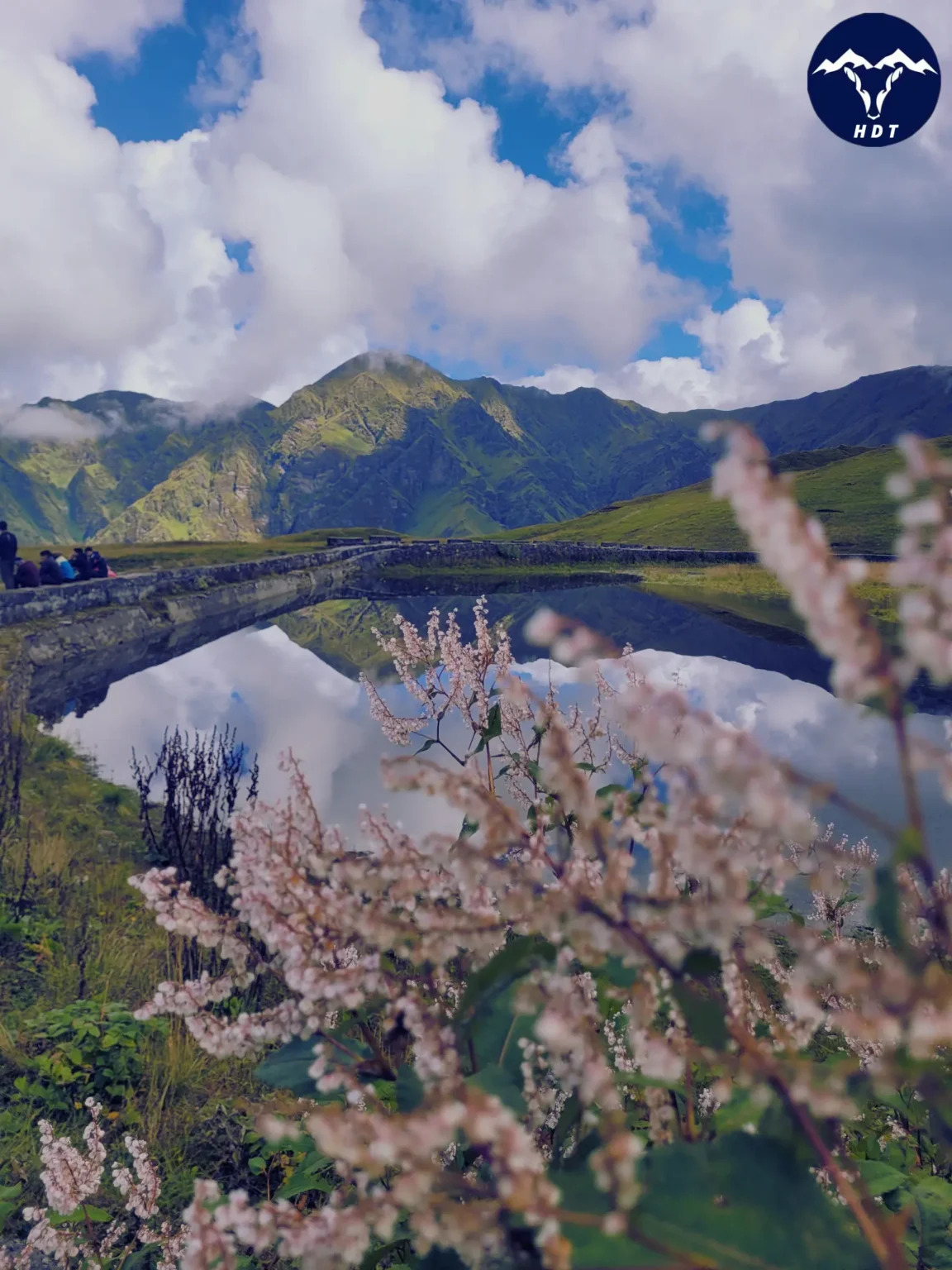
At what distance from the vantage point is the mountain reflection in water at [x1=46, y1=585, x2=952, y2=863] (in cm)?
1581

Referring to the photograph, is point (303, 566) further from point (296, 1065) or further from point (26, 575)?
point (296, 1065)

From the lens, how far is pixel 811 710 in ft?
74.6

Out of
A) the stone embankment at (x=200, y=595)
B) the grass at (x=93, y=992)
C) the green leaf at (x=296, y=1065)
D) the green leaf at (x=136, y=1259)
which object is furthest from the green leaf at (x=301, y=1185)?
the stone embankment at (x=200, y=595)

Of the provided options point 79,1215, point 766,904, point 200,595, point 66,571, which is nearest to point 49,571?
point 66,571

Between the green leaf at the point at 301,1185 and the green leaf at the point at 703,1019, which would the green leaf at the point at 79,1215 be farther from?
the green leaf at the point at 703,1019

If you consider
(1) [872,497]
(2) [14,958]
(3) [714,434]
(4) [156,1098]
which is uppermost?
(1) [872,497]

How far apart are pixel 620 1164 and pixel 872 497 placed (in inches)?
5608

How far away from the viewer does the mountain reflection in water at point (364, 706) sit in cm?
1581

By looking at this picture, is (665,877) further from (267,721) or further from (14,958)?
(267,721)

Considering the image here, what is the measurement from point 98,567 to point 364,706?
1046 inches

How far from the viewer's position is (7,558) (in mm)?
33531

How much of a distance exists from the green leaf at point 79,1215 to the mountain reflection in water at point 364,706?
4451 millimetres

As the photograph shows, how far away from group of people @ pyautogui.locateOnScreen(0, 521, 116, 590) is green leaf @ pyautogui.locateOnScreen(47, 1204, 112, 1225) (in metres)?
31.3

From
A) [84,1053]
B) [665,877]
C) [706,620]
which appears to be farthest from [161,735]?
[706,620]
